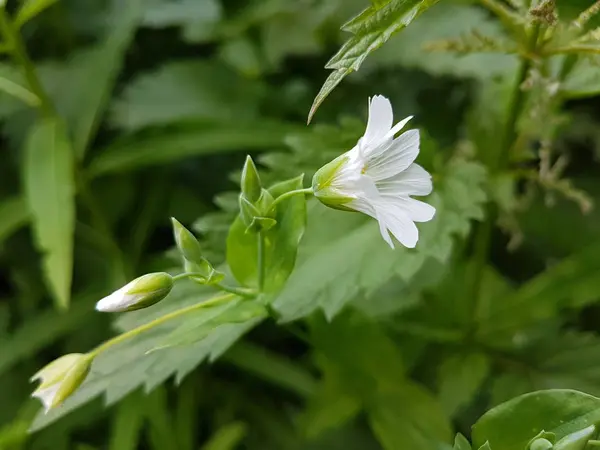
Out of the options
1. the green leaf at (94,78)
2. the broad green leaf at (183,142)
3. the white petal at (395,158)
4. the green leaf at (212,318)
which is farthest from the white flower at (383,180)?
the green leaf at (94,78)

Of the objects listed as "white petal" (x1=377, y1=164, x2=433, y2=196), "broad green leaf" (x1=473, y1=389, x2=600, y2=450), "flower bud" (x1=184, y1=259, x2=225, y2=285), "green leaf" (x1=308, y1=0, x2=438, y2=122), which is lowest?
"broad green leaf" (x1=473, y1=389, x2=600, y2=450)

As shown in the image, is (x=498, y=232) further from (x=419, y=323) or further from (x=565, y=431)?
(x=565, y=431)

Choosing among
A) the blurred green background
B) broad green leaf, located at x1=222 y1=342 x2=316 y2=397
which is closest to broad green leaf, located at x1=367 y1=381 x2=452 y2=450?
the blurred green background

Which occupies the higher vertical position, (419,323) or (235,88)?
(235,88)

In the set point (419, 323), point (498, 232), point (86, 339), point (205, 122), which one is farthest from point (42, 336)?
point (498, 232)

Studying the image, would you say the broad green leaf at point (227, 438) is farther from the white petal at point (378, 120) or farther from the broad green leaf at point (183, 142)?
the white petal at point (378, 120)

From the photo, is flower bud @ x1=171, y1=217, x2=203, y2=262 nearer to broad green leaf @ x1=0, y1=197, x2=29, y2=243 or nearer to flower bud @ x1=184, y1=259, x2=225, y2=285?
flower bud @ x1=184, y1=259, x2=225, y2=285
